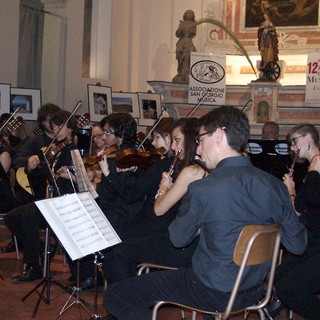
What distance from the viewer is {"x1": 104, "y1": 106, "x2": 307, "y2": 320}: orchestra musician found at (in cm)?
277

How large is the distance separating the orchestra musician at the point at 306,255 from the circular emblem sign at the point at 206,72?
21.0ft

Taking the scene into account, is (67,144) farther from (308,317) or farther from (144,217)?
(308,317)

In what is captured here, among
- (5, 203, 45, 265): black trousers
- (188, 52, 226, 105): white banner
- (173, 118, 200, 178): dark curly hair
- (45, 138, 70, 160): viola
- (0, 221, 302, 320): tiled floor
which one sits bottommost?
(0, 221, 302, 320): tiled floor

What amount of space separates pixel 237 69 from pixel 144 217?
8.77 metres

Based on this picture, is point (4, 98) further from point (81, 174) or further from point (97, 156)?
point (81, 174)

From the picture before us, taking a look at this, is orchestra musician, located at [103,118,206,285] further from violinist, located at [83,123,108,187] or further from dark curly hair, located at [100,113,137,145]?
violinist, located at [83,123,108,187]

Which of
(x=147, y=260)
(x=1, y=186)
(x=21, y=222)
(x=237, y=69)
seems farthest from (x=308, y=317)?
(x=237, y=69)

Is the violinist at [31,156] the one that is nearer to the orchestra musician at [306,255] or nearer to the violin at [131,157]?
the violin at [131,157]

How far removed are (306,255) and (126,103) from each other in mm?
7562

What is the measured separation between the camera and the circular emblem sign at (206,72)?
1066 cm

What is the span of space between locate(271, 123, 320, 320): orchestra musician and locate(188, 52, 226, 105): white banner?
6362 mm

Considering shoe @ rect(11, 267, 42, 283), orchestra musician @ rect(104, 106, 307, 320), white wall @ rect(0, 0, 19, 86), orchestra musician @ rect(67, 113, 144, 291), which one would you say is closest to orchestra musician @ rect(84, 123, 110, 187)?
orchestra musician @ rect(67, 113, 144, 291)

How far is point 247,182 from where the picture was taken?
280 centimetres

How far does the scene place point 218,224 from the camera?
110 inches
